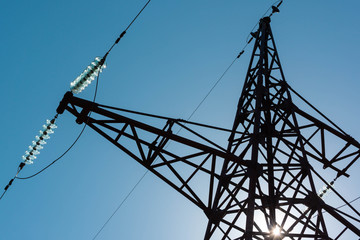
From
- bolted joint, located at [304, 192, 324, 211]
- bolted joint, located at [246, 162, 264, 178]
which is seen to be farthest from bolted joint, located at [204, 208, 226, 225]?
bolted joint, located at [304, 192, 324, 211]

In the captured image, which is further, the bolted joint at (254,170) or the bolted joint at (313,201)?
the bolted joint at (254,170)

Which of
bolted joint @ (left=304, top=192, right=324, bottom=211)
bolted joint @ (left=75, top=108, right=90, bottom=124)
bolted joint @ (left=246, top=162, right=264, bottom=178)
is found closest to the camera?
bolted joint @ (left=304, top=192, right=324, bottom=211)

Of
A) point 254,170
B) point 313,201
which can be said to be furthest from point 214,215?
point 313,201

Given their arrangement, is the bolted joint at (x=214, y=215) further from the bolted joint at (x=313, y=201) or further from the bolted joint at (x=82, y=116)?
the bolted joint at (x=82, y=116)

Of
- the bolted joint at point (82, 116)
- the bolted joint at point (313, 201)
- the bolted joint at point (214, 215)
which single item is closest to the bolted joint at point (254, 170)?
the bolted joint at point (214, 215)

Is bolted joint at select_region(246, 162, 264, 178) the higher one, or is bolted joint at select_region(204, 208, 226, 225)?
bolted joint at select_region(246, 162, 264, 178)

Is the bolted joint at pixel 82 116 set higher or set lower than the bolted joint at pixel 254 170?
lower

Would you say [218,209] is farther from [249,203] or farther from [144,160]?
[144,160]

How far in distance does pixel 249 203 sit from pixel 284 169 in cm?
228

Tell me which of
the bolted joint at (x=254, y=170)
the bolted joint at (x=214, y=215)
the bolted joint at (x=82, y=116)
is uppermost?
the bolted joint at (x=254, y=170)

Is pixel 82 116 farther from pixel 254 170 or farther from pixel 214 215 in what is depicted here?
pixel 254 170

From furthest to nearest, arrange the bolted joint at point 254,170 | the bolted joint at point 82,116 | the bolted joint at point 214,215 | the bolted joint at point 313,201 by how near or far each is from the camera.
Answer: the bolted joint at point 82,116 → the bolted joint at point 214,215 → the bolted joint at point 254,170 → the bolted joint at point 313,201

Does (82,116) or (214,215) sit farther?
(82,116)

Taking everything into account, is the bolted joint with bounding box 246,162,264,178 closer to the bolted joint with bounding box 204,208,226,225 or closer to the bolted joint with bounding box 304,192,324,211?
the bolted joint with bounding box 204,208,226,225
